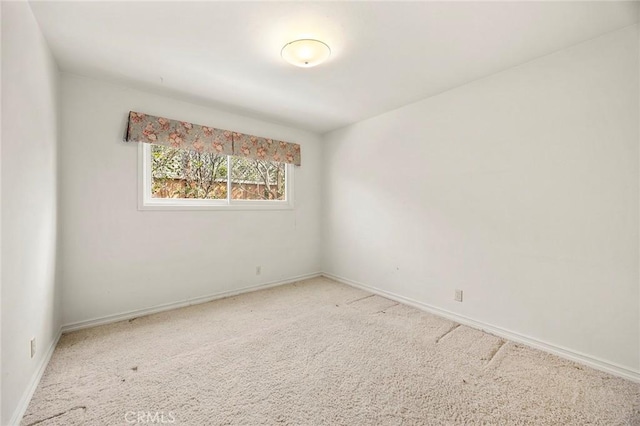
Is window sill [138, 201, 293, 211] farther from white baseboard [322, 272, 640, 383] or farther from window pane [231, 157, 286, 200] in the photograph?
white baseboard [322, 272, 640, 383]

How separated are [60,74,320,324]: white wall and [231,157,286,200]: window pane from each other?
305 mm

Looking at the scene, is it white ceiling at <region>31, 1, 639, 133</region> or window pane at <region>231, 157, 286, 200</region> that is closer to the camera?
white ceiling at <region>31, 1, 639, 133</region>

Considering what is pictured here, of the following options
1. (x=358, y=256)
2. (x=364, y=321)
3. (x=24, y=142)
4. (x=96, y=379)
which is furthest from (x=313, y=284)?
(x=24, y=142)

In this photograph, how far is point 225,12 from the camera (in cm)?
169

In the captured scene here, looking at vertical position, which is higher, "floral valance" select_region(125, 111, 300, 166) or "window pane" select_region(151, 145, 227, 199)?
"floral valance" select_region(125, 111, 300, 166)

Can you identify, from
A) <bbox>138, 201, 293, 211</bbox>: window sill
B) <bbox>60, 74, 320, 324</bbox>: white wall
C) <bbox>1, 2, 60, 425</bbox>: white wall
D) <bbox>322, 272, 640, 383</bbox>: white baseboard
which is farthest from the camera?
<bbox>138, 201, 293, 211</bbox>: window sill

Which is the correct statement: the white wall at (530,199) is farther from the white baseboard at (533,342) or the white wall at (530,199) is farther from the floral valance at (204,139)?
the floral valance at (204,139)

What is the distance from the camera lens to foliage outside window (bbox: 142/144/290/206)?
302 cm

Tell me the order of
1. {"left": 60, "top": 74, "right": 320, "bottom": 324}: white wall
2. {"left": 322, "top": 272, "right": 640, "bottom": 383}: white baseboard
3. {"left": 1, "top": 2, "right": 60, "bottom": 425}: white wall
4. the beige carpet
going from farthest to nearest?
{"left": 60, "top": 74, "right": 320, "bottom": 324}: white wall → {"left": 322, "top": 272, "right": 640, "bottom": 383}: white baseboard → the beige carpet → {"left": 1, "top": 2, "right": 60, "bottom": 425}: white wall

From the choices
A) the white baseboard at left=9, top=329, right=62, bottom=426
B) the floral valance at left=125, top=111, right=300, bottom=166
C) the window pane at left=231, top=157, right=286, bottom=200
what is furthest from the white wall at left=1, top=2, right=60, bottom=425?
the window pane at left=231, top=157, right=286, bottom=200

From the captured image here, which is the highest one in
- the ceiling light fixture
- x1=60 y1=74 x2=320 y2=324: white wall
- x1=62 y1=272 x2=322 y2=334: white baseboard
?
the ceiling light fixture

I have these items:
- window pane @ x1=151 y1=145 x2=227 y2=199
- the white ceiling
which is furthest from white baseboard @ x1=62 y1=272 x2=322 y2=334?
the white ceiling

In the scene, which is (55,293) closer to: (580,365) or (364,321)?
(364,321)

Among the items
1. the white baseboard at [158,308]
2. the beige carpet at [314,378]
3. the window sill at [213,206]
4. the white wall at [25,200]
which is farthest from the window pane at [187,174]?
the beige carpet at [314,378]
